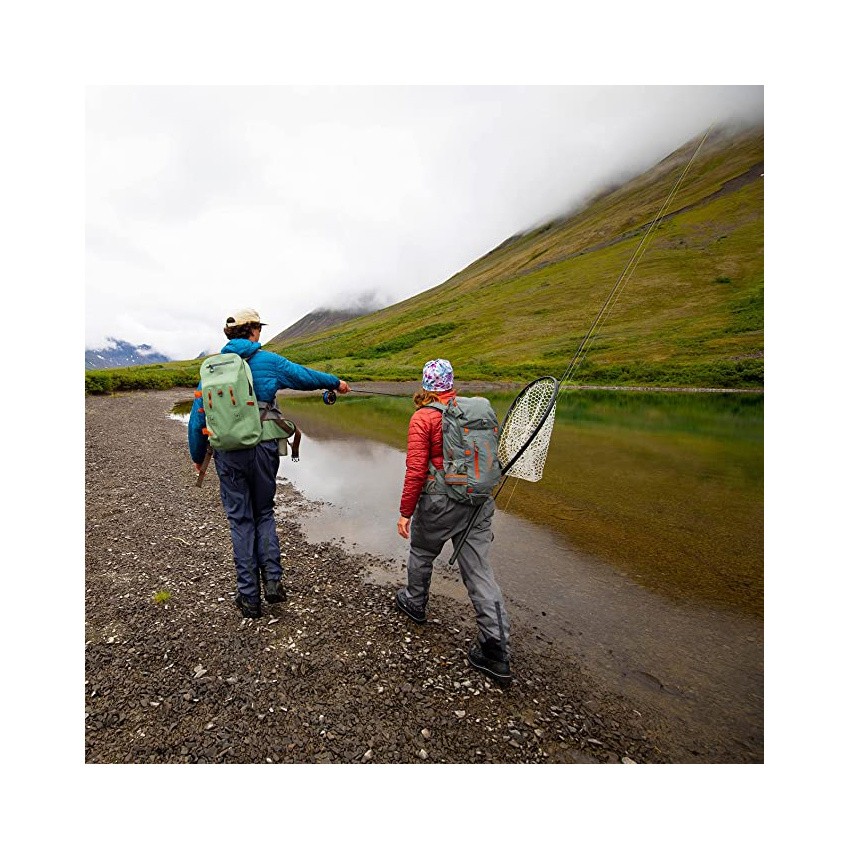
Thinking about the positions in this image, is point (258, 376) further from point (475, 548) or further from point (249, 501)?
point (475, 548)

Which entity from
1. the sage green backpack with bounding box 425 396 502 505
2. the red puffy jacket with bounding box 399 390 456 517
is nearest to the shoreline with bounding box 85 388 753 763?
the red puffy jacket with bounding box 399 390 456 517

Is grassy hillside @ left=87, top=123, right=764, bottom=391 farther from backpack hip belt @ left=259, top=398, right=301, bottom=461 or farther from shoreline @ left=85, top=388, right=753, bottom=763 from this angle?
backpack hip belt @ left=259, top=398, right=301, bottom=461

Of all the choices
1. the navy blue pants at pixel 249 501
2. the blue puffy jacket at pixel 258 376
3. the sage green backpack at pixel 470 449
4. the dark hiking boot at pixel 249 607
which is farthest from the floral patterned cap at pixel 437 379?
the dark hiking boot at pixel 249 607

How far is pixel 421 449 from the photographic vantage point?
462 centimetres

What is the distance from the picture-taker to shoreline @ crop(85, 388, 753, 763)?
3.67 meters

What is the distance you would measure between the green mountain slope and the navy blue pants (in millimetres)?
55513

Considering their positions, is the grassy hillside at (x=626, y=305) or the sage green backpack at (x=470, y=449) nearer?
the sage green backpack at (x=470, y=449)

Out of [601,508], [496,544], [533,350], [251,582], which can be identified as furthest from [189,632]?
[533,350]

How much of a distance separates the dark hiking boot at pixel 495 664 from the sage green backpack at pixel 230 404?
12.1 ft

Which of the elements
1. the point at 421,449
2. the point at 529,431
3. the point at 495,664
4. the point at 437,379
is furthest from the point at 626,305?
the point at 495,664

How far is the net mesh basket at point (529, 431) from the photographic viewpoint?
514 cm

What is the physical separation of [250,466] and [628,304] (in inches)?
4032

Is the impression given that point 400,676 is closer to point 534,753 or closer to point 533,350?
point 534,753

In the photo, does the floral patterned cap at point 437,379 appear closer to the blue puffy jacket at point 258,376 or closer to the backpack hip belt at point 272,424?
the blue puffy jacket at point 258,376
